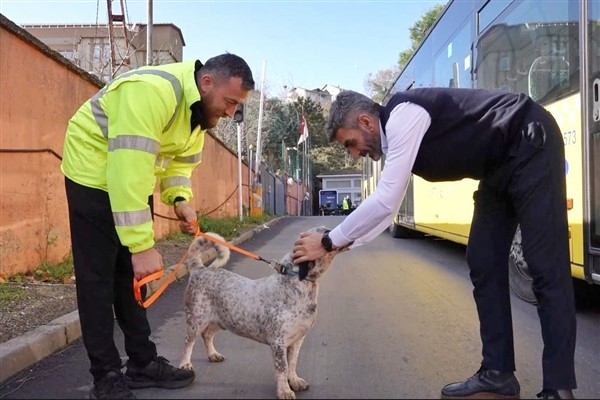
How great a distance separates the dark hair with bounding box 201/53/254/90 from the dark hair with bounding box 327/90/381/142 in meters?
0.50

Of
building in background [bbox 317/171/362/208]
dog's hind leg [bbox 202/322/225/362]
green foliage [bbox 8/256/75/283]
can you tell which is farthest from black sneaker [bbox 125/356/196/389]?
building in background [bbox 317/171/362/208]

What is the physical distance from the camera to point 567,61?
5.03 metres

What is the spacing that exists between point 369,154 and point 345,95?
1.15 feet

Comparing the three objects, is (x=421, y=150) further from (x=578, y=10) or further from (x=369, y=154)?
(x=578, y=10)

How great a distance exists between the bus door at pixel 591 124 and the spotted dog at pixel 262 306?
2.62 metres

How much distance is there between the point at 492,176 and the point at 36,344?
330cm

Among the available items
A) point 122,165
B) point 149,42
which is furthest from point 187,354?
point 149,42

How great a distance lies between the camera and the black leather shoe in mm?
2994

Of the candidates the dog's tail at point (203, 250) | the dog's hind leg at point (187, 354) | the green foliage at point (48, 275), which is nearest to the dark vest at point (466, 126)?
the dog's tail at point (203, 250)

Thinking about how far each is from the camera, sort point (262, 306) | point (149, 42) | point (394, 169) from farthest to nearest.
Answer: point (149, 42)
point (262, 306)
point (394, 169)

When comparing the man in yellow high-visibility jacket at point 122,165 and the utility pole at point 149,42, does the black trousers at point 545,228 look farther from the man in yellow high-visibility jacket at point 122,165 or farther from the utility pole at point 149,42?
the utility pole at point 149,42

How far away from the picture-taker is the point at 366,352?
4207 millimetres

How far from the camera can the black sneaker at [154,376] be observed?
11.0ft

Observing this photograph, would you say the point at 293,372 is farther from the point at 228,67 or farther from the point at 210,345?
the point at 228,67
